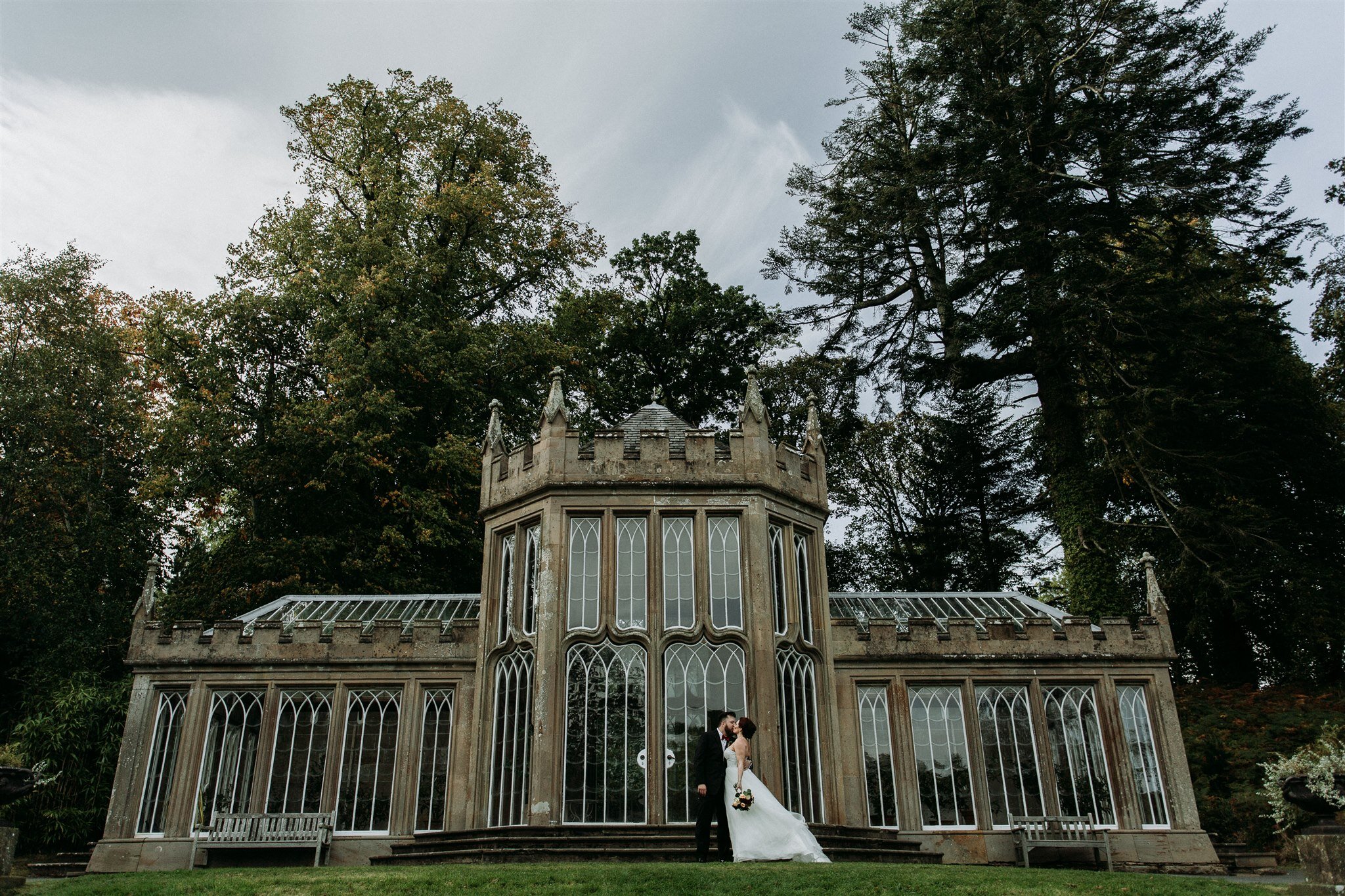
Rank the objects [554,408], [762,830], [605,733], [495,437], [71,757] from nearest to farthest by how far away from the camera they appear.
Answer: [762,830] → [605,733] → [554,408] → [495,437] → [71,757]

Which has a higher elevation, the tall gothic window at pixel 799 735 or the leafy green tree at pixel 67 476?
the leafy green tree at pixel 67 476

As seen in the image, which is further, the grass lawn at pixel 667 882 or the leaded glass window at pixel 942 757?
the leaded glass window at pixel 942 757

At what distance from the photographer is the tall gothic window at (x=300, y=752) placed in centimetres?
1631

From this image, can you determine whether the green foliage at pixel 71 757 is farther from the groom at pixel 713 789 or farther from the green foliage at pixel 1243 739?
the green foliage at pixel 1243 739

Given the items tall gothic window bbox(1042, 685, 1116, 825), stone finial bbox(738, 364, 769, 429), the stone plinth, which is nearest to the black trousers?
the stone plinth

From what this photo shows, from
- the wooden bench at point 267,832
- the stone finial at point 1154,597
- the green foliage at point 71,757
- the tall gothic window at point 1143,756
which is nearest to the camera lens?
the wooden bench at point 267,832

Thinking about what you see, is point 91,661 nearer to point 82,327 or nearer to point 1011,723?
point 82,327

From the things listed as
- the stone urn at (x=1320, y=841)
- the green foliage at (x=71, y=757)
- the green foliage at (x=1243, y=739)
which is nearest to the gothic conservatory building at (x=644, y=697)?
the green foliage at (x=1243, y=739)

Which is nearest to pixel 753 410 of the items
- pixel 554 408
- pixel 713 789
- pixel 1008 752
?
pixel 554 408

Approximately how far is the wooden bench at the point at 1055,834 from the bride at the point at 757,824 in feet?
18.6

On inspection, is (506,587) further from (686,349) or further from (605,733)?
(686,349)

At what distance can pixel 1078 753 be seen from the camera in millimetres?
16641

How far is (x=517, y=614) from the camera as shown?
16.1m

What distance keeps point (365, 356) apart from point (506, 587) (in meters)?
10.9
